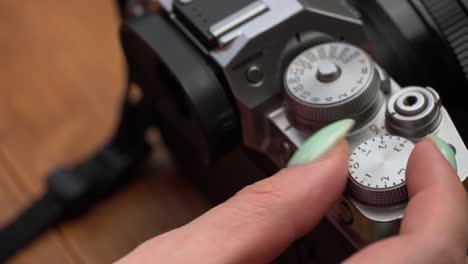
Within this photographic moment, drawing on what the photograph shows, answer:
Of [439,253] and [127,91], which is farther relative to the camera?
[127,91]

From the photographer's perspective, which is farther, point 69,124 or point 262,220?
point 69,124

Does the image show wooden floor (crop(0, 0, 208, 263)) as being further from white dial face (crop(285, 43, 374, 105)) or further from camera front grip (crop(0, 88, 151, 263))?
white dial face (crop(285, 43, 374, 105))

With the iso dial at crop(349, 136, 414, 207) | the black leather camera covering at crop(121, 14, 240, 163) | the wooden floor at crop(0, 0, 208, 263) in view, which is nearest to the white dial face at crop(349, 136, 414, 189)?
the iso dial at crop(349, 136, 414, 207)

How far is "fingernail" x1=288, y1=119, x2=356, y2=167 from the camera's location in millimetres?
451

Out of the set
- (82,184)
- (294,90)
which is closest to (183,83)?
(294,90)

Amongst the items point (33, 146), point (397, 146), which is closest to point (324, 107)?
point (397, 146)

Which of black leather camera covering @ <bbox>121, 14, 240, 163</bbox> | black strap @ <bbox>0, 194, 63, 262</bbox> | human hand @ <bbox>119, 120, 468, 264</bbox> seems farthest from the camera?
black strap @ <bbox>0, 194, 63, 262</bbox>

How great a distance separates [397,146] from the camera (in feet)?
1.49

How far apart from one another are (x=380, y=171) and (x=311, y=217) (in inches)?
1.9

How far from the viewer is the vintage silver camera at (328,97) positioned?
450 millimetres

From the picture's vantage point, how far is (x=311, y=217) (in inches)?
17.5

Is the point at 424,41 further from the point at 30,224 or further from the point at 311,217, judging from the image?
the point at 30,224

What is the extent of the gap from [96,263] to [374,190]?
0.33 m

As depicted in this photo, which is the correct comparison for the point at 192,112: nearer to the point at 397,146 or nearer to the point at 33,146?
the point at 397,146
